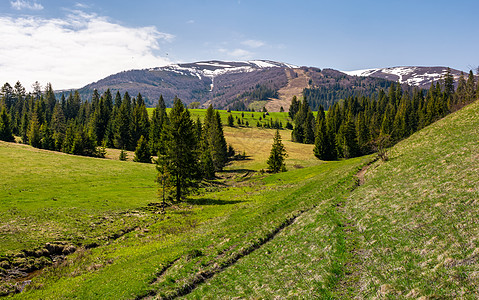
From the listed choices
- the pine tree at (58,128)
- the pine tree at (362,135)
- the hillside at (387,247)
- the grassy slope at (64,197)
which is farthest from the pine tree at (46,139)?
the pine tree at (362,135)

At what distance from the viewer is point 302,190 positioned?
40.7m

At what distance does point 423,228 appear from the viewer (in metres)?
14.6

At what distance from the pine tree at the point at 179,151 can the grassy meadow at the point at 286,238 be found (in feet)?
16.4

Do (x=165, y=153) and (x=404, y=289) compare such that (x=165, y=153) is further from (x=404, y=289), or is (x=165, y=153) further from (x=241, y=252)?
(x=404, y=289)

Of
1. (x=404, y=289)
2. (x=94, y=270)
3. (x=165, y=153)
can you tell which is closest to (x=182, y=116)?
(x=165, y=153)

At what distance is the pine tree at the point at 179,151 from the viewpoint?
49.0m

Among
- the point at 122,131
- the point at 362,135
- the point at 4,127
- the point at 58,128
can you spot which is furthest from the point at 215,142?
the point at 4,127

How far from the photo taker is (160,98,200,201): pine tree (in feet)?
161

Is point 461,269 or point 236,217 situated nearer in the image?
point 461,269

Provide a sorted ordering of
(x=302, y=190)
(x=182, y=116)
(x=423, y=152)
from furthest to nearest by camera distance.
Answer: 1. (x=182, y=116)
2. (x=302, y=190)
3. (x=423, y=152)

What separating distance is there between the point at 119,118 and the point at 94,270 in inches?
4371

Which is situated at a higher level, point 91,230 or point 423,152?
point 423,152

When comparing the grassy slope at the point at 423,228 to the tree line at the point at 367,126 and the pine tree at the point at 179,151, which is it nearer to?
the pine tree at the point at 179,151

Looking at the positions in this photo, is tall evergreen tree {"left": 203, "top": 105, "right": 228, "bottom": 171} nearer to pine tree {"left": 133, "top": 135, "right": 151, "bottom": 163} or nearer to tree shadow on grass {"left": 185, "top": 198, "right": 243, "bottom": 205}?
pine tree {"left": 133, "top": 135, "right": 151, "bottom": 163}
